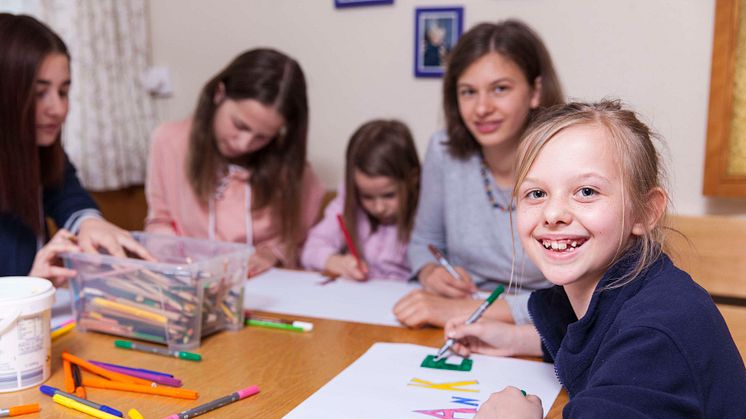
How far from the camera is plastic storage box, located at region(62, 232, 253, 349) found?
3.57 feet

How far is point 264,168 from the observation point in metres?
1.98

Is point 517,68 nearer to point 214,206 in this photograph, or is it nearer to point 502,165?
point 502,165

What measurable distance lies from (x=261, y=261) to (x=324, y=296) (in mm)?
394

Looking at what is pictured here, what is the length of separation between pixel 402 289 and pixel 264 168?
2.26 ft

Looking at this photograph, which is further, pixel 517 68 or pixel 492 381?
pixel 517 68

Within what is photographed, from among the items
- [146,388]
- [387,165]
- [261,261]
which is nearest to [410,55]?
[387,165]

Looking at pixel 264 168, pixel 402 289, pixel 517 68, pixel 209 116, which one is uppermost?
pixel 517 68

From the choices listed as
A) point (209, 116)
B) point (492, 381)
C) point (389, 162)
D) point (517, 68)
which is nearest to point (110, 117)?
point (209, 116)

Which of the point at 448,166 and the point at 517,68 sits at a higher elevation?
the point at 517,68

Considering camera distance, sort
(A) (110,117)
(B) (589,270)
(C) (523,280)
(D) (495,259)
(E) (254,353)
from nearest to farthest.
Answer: (B) (589,270) < (E) (254,353) < (C) (523,280) < (D) (495,259) < (A) (110,117)

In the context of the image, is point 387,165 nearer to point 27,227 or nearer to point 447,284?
point 447,284

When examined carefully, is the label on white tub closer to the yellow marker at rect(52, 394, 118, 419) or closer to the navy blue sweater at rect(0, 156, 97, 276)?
the yellow marker at rect(52, 394, 118, 419)

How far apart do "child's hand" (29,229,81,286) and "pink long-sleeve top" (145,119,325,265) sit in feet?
2.41

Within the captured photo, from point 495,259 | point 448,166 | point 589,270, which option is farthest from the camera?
point 448,166
